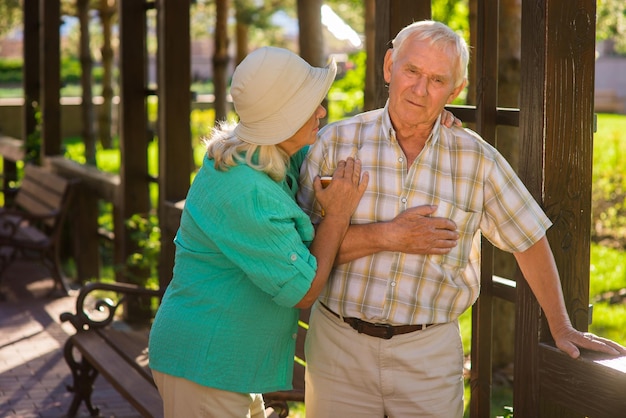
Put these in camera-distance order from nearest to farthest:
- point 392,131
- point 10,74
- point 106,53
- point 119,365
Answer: point 392,131, point 119,365, point 106,53, point 10,74

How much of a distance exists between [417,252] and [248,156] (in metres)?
0.57

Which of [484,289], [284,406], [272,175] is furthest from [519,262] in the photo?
[284,406]

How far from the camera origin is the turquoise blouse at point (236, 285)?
2.82 metres

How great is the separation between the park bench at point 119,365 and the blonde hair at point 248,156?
1.42 metres

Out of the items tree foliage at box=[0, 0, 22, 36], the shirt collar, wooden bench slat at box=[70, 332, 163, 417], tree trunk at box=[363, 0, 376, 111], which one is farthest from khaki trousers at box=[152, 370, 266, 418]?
tree foliage at box=[0, 0, 22, 36]

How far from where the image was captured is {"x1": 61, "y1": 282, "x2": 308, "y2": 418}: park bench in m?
4.27

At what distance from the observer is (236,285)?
294 centimetres

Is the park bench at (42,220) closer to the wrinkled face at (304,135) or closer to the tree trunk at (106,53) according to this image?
the wrinkled face at (304,135)

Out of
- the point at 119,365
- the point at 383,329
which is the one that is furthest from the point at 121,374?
the point at 383,329

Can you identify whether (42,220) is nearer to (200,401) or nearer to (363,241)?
(200,401)

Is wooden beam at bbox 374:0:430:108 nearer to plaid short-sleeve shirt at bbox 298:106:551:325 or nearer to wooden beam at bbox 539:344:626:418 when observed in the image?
plaid short-sleeve shirt at bbox 298:106:551:325

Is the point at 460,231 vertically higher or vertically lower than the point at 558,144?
lower

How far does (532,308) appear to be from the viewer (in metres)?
3.26

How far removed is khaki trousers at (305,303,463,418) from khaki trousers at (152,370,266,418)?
0.27m
